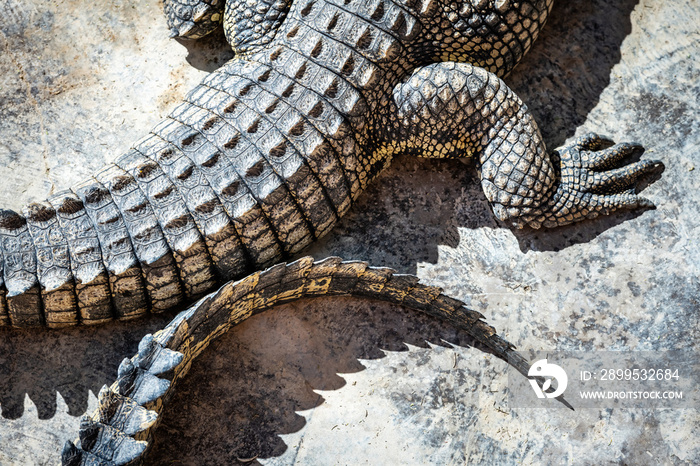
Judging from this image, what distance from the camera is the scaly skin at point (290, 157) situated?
324 cm

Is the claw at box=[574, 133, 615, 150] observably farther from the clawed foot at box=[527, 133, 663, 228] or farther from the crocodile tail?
the crocodile tail

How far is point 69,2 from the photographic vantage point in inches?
Result: 175

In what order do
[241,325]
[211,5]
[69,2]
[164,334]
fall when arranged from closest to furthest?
[164,334]
[241,325]
[211,5]
[69,2]

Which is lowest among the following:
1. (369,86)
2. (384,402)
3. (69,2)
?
(384,402)

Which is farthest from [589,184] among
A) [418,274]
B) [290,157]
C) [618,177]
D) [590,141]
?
[290,157]

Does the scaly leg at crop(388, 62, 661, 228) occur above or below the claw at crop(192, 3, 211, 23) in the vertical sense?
below

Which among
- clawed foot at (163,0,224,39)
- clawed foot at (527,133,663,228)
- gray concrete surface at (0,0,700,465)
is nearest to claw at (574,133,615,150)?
clawed foot at (527,133,663,228)

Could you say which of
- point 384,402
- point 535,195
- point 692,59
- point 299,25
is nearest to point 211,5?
point 299,25

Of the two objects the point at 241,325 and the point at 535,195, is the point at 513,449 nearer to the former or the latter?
the point at 535,195

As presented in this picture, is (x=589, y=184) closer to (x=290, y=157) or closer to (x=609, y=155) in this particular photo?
(x=609, y=155)

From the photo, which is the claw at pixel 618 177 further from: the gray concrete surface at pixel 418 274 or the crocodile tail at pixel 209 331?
the crocodile tail at pixel 209 331

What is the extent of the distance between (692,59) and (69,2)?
4.32 m

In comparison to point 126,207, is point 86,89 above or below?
above

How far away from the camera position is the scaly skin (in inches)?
128
